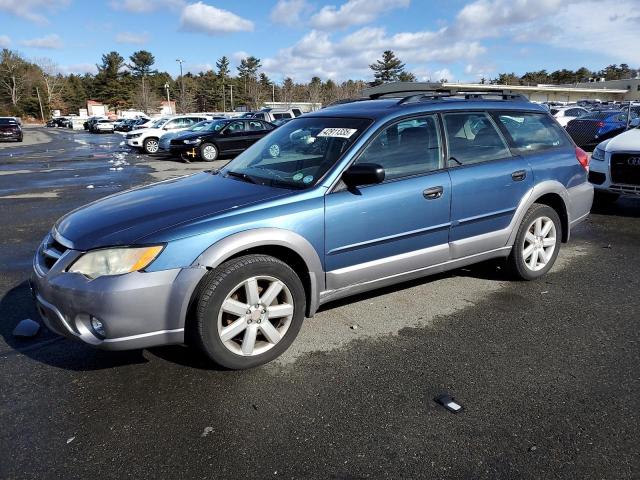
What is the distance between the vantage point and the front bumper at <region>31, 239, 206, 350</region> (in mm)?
2770

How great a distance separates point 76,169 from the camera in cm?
1558

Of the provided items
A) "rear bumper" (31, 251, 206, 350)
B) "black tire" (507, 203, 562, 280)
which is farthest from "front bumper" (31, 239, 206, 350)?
"black tire" (507, 203, 562, 280)

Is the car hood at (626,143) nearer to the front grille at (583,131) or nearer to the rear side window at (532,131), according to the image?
the rear side window at (532,131)

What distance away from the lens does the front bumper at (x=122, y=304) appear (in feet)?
9.09

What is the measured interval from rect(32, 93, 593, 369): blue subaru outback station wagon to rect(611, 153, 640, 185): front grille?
2892 mm

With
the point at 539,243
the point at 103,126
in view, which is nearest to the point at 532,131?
the point at 539,243

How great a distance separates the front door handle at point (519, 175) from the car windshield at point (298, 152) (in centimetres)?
149

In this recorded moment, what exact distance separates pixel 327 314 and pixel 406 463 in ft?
6.03

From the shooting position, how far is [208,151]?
17.8 m

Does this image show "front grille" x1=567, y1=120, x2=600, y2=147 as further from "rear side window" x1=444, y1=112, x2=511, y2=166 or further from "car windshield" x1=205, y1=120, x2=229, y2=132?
"rear side window" x1=444, y1=112, x2=511, y2=166

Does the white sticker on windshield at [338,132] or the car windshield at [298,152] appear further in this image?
the white sticker on windshield at [338,132]

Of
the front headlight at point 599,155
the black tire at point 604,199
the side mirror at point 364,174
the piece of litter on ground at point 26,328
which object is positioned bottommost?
the piece of litter on ground at point 26,328

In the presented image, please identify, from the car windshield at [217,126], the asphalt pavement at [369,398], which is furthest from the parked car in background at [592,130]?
the asphalt pavement at [369,398]

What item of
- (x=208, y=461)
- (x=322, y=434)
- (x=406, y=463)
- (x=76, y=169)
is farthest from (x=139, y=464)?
(x=76, y=169)
